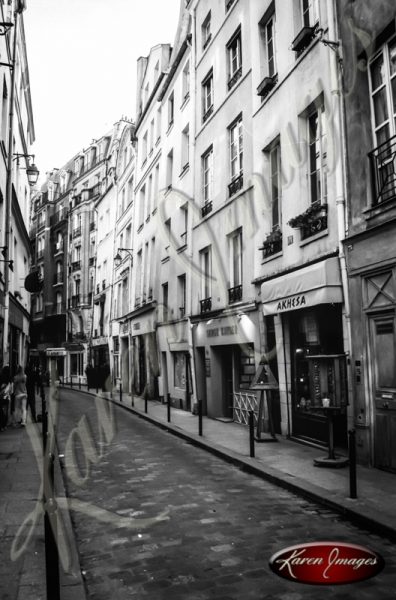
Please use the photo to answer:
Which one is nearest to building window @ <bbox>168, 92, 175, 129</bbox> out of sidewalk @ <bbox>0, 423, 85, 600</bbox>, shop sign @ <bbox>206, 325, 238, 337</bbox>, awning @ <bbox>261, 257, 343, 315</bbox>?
shop sign @ <bbox>206, 325, 238, 337</bbox>

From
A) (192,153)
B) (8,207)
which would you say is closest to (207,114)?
(192,153)

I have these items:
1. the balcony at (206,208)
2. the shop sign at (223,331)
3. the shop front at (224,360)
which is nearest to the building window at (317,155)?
the shop front at (224,360)

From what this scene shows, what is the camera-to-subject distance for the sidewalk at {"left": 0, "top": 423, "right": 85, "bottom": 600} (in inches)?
149

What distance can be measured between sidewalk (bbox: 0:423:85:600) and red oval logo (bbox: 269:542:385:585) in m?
1.75

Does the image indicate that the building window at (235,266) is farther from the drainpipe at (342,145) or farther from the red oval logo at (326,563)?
the red oval logo at (326,563)

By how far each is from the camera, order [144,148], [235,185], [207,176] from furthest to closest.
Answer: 1. [144,148]
2. [207,176]
3. [235,185]

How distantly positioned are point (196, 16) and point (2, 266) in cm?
1206

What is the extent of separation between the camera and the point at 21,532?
16.3ft

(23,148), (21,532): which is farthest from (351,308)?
(23,148)

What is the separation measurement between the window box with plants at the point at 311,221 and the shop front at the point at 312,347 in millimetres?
849

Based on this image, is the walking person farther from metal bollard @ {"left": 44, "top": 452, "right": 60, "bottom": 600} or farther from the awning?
metal bollard @ {"left": 44, "top": 452, "right": 60, "bottom": 600}

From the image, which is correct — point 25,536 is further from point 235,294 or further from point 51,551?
point 235,294

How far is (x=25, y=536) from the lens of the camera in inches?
191

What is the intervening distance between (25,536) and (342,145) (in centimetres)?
798
